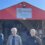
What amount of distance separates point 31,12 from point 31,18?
186mm

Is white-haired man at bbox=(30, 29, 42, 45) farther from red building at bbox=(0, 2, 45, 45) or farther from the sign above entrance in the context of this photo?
the sign above entrance

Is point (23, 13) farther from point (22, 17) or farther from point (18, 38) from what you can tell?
point (18, 38)

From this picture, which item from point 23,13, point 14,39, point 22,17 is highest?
point 23,13

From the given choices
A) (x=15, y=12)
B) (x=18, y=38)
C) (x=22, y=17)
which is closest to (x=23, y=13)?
(x=22, y=17)

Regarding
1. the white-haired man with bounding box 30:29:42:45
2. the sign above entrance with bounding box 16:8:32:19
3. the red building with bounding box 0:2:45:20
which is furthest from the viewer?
the sign above entrance with bounding box 16:8:32:19

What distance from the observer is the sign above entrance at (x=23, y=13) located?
593 cm

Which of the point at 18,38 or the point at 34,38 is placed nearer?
the point at 34,38

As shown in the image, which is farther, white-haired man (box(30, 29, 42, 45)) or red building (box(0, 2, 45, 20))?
red building (box(0, 2, 45, 20))

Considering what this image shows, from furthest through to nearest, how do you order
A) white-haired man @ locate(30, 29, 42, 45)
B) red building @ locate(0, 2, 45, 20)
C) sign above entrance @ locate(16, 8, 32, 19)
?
sign above entrance @ locate(16, 8, 32, 19), red building @ locate(0, 2, 45, 20), white-haired man @ locate(30, 29, 42, 45)

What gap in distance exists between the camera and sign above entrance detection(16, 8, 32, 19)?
233 inches

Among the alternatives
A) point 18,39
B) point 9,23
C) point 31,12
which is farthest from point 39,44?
point 9,23

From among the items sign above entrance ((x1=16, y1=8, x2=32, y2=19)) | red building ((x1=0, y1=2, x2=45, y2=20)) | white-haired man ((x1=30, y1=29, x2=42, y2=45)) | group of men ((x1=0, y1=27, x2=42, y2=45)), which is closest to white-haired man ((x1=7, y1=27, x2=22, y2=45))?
group of men ((x1=0, y1=27, x2=42, y2=45))

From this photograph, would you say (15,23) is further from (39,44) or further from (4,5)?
(39,44)

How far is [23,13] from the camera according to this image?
6035mm
